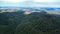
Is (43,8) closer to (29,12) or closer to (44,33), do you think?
(29,12)

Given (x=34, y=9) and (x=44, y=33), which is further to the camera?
(x=34, y=9)

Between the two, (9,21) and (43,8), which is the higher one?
(43,8)

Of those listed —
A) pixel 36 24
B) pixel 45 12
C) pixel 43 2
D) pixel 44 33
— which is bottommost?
pixel 44 33

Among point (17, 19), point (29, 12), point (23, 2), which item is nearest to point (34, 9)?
point (29, 12)

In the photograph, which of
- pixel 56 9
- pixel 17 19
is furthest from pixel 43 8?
pixel 17 19

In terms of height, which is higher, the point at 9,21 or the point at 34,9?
the point at 34,9

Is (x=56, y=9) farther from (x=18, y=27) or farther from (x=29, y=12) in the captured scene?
(x=18, y=27)
